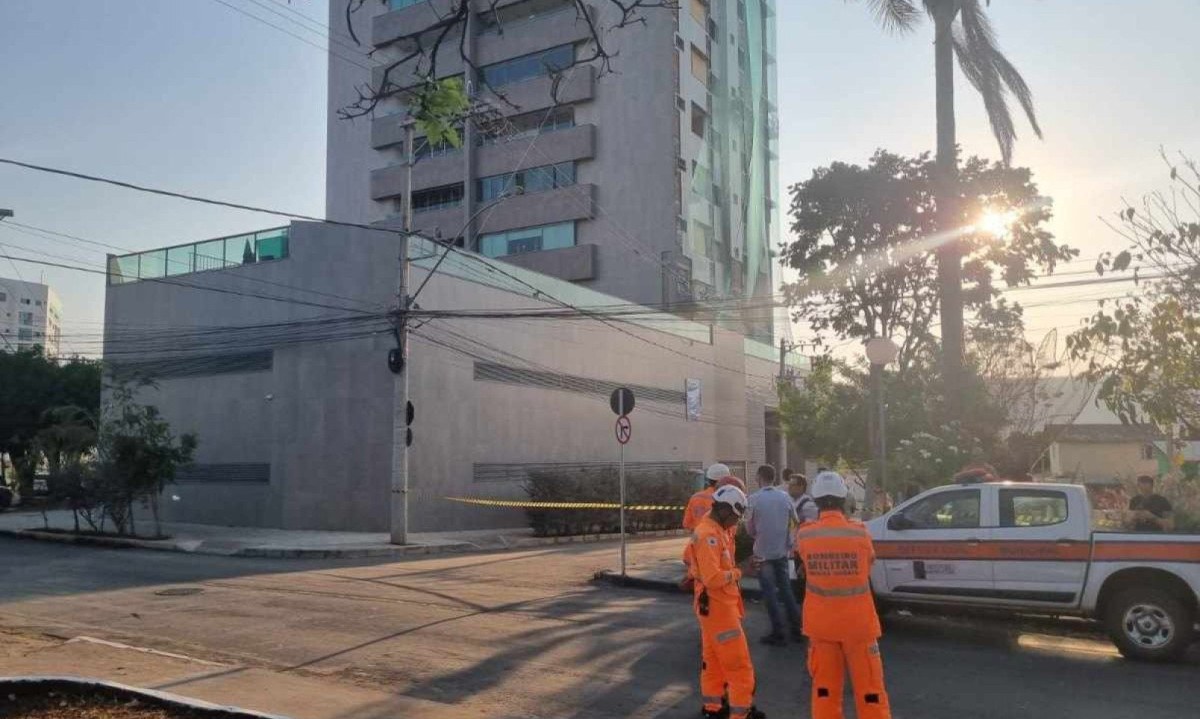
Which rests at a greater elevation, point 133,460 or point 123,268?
point 123,268

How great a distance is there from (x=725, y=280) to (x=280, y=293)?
2947cm

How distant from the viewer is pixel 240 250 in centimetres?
2850

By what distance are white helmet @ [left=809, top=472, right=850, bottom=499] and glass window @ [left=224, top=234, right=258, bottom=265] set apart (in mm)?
24814

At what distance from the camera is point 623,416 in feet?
55.2

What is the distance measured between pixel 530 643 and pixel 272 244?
20790 mm

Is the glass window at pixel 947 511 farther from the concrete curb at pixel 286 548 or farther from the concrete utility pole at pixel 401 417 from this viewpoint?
the concrete utility pole at pixel 401 417

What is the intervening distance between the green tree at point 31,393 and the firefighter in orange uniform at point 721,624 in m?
42.5

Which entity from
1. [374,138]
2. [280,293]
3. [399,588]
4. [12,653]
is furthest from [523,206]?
[12,653]

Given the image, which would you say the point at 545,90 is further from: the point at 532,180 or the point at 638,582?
the point at 638,582

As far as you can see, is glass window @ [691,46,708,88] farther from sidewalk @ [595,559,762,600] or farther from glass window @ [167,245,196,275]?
sidewalk @ [595,559,762,600]

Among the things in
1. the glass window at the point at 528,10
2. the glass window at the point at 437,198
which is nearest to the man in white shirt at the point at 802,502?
the glass window at the point at 528,10

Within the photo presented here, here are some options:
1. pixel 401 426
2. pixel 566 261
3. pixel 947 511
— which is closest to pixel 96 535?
pixel 401 426

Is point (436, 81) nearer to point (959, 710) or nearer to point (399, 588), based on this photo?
point (959, 710)

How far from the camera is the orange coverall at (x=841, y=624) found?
17.8 feet
